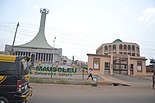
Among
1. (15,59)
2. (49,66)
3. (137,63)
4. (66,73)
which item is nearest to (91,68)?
(66,73)

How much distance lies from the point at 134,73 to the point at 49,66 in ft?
70.4

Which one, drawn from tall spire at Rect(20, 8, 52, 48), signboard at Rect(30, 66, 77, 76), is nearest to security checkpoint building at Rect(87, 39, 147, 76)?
signboard at Rect(30, 66, 77, 76)

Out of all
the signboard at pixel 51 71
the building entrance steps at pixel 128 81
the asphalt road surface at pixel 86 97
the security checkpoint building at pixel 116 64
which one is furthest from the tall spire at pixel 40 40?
the asphalt road surface at pixel 86 97

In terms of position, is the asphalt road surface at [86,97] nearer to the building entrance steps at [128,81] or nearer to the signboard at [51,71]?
the building entrance steps at [128,81]

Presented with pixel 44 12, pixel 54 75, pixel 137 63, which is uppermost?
pixel 44 12

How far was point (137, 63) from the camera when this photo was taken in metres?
46.1

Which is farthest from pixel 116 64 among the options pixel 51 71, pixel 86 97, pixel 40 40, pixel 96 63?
pixel 40 40

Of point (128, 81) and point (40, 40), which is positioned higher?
point (40, 40)

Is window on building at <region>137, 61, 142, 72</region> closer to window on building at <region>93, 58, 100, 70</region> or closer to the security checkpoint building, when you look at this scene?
the security checkpoint building

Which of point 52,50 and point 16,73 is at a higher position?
point 52,50

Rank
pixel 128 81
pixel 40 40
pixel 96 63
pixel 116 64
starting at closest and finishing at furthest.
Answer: pixel 128 81
pixel 96 63
pixel 116 64
pixel 40 40

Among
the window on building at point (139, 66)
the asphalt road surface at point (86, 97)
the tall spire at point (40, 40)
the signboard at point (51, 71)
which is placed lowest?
the asphalt road surface at point (86, 97)

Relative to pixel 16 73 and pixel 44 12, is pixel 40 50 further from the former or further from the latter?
pixel 16 73

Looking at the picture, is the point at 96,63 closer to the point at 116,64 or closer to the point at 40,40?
the point at 116,64
